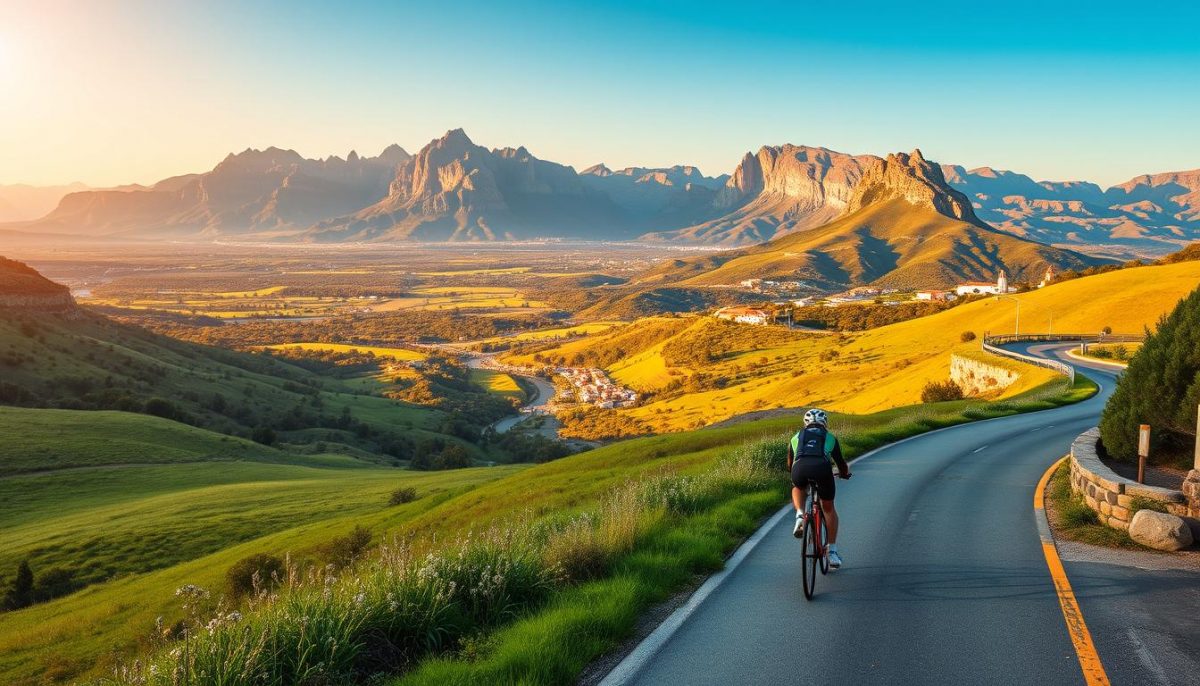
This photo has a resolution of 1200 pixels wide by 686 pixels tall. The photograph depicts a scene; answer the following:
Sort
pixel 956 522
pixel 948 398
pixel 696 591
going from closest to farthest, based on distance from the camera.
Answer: pixel 696 591 < pixel 956 522 < pixel 948 398

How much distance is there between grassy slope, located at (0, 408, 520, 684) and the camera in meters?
24.1

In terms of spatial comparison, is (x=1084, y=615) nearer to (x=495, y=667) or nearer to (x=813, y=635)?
(x=813, y=635)

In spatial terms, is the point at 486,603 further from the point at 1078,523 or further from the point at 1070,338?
the point at 1070,338

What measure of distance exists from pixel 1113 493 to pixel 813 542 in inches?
241

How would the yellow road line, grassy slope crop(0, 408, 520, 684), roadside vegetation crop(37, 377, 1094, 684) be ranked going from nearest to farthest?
1. roadside vegetation crop(37, 377, 1094, 684)
2. the yellow road line
3. grassy slope crop(0, 408, 520, 684)

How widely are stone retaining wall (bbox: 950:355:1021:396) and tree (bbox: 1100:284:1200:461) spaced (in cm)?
3800

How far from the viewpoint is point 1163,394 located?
12.7m

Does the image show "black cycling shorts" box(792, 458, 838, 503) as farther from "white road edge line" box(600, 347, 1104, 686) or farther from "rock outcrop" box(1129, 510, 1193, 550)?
"rock outcrop" box(1129, 510, 1193, 550)

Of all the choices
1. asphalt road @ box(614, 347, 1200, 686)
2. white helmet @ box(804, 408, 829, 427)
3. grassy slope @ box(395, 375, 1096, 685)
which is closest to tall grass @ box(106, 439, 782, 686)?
grassy slope @ box(395, 375, 1096, 685)

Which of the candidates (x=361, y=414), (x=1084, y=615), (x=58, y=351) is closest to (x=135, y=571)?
(x=1084, y=615)

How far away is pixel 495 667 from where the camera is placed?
6258 mm

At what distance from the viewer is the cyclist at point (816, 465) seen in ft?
30.3

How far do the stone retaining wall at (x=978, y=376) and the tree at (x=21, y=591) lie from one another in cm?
5300

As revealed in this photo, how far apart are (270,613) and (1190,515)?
1242 centimetres
